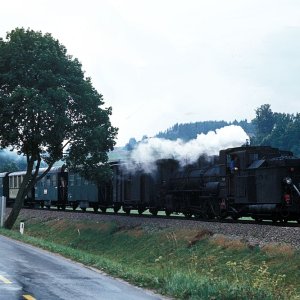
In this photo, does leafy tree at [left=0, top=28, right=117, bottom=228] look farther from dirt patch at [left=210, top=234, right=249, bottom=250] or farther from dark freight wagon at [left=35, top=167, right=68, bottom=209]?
dirt patch at [left=210, top=234, right=249, bottom=250]

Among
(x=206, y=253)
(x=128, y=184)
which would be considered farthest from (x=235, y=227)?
(x=128, y=184)

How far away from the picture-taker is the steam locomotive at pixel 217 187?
24062 millimetres

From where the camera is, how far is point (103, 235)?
33656mm

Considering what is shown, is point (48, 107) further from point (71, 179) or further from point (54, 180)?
point (54, 180)

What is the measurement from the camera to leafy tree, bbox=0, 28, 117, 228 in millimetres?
36000

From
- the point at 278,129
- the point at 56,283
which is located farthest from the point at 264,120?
the point at 56,283

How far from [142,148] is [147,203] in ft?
12.7

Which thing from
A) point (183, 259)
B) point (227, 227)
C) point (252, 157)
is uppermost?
point (252, 157)

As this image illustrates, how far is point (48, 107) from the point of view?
3562 cm

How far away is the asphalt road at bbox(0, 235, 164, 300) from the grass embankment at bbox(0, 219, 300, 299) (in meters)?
0.76

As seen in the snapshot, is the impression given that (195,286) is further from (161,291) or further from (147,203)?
(147,203)

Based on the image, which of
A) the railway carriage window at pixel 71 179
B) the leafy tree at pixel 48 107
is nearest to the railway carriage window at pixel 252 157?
the leafy tree at pixel 48 107

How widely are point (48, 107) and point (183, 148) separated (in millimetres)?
8933

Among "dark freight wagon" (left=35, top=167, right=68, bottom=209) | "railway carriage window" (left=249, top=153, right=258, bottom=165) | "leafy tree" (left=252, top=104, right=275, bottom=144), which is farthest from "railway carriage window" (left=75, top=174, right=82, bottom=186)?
"leafy tree" (left=252, top=104, right=275, bottom=144)
